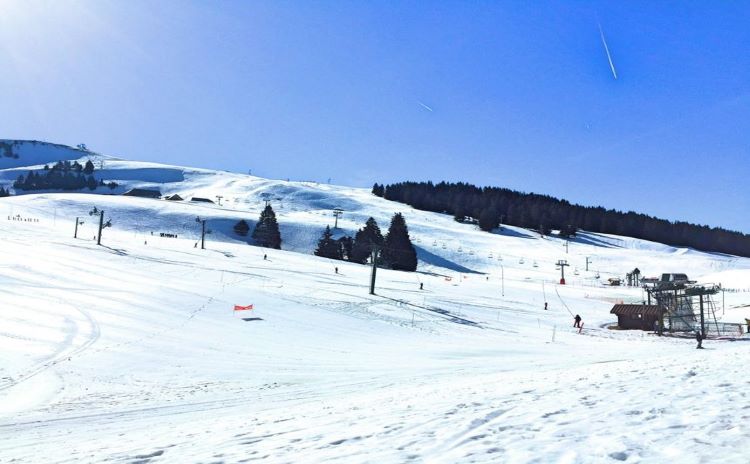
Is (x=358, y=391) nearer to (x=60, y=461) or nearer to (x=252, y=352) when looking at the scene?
(x=60, y=461)

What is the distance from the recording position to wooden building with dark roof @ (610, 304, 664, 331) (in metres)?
43.1

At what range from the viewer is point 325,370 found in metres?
20.4

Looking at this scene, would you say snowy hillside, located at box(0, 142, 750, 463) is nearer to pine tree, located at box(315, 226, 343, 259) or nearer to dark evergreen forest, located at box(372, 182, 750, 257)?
pine tree, located at box(315, 226, 343, 259)

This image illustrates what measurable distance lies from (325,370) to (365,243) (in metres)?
78.3

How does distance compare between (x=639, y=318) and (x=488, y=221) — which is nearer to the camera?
(x=639, y=318)

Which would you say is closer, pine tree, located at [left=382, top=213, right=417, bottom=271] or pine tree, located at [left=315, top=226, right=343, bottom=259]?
pine tree, located at [left=382, top=213, right=417, bottom=271]

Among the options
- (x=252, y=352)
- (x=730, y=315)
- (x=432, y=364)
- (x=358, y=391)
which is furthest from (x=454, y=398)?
(x=730, y=315)

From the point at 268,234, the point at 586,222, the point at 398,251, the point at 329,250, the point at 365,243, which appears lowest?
the point at 329,250

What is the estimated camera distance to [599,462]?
6.16 metres

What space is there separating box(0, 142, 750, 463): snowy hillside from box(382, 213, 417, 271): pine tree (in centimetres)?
2444

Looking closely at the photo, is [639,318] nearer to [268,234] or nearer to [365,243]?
[365,243]

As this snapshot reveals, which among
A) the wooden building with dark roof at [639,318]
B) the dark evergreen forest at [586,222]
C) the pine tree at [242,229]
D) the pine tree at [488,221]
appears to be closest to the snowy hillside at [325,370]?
the wooden building with dark roof at [639,318]

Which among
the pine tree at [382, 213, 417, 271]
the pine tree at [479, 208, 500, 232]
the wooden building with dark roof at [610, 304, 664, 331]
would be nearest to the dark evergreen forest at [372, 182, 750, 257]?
the pine tree at [479, 208, 500, 232]

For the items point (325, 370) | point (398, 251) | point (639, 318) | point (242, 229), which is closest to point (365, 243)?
point (398, 251)
